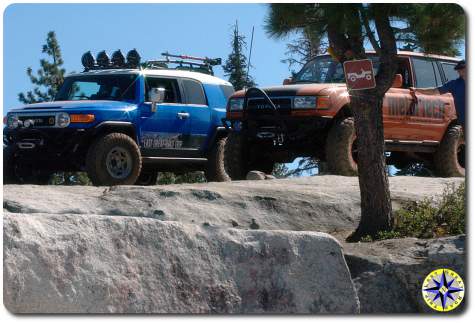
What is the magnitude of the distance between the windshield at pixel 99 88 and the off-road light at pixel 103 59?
0.43 metres

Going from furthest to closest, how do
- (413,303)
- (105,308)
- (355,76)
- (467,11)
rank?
(355,76), (467,11), (413,303), (105,308)

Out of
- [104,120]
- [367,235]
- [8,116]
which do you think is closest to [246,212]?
[367,235]

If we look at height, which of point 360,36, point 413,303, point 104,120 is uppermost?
point 360,36

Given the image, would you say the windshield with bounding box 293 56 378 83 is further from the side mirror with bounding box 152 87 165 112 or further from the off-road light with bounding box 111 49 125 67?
the off-road light with bounding box 111 49 125 67

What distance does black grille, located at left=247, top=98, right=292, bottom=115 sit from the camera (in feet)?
39.4

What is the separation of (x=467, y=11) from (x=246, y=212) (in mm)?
2579

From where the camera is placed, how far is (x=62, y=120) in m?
11.5

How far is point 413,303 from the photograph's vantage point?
743 centimetres

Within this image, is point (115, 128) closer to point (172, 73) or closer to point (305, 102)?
point (172, 73)

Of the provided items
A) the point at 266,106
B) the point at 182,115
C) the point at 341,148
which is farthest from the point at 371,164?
the point at 182,115

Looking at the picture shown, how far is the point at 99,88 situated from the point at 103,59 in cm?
63

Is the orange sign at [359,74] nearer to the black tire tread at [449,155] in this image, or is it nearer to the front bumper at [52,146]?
the front bumper at [52,146]

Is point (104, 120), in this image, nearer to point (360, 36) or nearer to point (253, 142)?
point (253, 142)

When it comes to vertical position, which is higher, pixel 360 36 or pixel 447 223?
pixel 360 36
